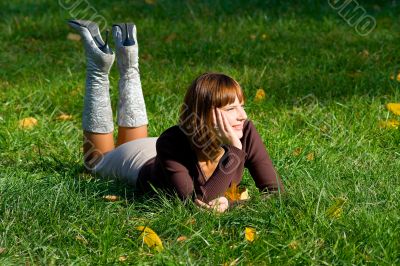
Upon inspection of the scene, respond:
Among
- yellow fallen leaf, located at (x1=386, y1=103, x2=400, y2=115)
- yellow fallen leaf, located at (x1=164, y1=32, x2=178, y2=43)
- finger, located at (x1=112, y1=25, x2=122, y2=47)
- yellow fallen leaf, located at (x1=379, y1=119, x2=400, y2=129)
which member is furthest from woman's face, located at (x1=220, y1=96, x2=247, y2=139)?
yellow fallen leaf, located at (x1=164, y1=32, x2=178, y2=43)

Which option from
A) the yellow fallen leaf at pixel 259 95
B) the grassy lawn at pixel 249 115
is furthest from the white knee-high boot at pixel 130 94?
the yellow fallen leaf at pixel 259 95

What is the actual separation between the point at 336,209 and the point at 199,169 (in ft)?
2.26

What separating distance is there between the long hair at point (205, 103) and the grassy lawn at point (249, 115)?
302 millimetres

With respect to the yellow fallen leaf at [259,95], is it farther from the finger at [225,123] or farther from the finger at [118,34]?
the finger at [225,123]

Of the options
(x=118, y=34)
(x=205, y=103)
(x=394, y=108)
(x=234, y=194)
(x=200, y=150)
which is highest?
(x=118, y=34)

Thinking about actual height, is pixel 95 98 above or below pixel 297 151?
above

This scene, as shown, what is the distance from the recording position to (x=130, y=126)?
4.46 m

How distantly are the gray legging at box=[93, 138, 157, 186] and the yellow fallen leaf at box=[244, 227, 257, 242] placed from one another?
1.00m

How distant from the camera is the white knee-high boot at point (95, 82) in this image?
4254 mm

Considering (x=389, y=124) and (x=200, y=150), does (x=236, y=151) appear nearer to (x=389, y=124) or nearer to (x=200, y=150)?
(x=200, y=150)

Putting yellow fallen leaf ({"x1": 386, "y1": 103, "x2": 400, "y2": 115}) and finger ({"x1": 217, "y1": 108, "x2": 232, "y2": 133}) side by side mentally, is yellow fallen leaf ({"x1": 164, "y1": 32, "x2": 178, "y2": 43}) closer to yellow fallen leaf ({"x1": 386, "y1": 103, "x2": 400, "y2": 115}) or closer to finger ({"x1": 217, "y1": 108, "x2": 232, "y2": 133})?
yellow fallen leaf ({"x1": 386, "y1": 103, "x2": 400, "y2": 115})

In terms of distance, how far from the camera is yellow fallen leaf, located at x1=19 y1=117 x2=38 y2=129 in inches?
194

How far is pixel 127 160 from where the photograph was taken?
4.20 metres

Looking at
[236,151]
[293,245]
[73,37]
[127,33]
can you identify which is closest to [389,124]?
[236,151]
